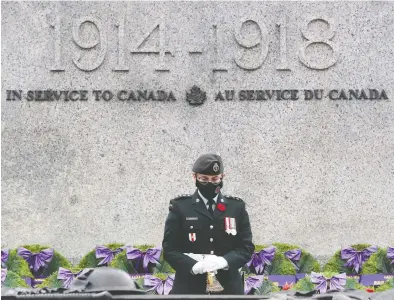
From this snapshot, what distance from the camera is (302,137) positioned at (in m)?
9.93

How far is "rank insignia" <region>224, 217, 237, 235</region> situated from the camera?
593 cm

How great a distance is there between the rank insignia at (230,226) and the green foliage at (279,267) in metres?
2.75

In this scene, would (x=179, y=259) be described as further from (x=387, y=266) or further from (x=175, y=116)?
(x=175, y=116)

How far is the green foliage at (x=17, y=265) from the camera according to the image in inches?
340

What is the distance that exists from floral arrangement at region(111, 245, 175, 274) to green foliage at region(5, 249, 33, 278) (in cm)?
76

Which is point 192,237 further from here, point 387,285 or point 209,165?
point 387,285

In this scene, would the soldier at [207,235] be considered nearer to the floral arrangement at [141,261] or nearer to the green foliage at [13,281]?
the green foliage at [13,281]

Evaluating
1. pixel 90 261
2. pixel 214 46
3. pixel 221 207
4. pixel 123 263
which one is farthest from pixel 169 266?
pixel 221 207

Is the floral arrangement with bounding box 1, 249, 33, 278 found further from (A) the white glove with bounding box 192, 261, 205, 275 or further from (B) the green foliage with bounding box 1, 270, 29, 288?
(A) the white glove with bounding box 192, 261, 205, 275

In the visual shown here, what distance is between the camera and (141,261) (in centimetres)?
870

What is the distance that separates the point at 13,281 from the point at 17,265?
0.79 meters

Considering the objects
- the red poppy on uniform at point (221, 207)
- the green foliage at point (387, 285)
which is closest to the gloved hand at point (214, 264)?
the red poppy on uniform at point (221, 207)

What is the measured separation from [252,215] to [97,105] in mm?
1867

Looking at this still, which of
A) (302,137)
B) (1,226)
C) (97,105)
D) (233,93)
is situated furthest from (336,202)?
(1,226)
